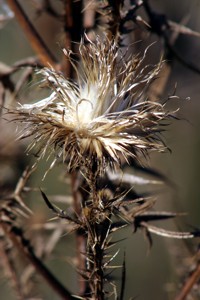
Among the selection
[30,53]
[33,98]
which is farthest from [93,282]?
[30,53]

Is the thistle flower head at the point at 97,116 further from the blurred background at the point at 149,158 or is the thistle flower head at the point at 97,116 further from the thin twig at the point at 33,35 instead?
the thin twig at the point at 33,35

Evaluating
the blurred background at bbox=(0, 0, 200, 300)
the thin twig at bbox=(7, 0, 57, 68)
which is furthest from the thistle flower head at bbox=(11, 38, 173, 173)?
the thin twig at bbox=(7, 0, 57, 68)

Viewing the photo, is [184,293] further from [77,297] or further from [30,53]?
[30,53]

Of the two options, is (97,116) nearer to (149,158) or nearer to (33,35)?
(149,158)

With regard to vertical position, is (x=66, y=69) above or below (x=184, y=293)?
above

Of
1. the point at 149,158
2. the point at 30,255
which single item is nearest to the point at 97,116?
the point at 149,158

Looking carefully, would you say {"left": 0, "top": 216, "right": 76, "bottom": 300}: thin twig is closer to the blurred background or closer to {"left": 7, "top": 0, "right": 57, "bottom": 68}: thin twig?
the blurred background

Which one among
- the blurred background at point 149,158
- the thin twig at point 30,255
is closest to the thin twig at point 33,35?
the blurred background at point 149,158
